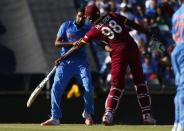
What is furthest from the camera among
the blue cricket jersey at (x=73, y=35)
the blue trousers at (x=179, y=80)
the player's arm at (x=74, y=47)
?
the blue cricket jersey at (x=73, y=35)

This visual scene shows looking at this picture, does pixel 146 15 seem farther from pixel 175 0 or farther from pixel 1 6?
pixel 1 6

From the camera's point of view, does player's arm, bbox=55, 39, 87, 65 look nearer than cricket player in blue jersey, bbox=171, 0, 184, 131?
No

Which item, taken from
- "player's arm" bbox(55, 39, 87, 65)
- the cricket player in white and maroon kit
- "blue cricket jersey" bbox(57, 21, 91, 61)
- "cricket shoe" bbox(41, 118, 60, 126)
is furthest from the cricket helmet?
"cricket shoe" bbox(41, 118, 60, 126)

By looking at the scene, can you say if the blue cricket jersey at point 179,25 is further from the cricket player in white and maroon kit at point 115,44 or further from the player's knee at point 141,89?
the player's knee at point 141,89

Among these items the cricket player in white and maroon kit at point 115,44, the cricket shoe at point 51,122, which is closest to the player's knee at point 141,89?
the cricket player in white and maroon kit at point 115,44

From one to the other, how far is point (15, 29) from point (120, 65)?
31.5 ft

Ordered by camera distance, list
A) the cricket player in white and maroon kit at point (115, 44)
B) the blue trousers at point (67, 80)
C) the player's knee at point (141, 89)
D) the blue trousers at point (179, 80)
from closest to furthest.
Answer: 1. the blue trousers at point (179, 80)
2. the cricket player in white and maroon kit at point (115, 44)
3. the player's knee at point (141, 89)
4. the blue trousers at point (67, 80)

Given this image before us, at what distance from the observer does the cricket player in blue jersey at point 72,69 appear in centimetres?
1440

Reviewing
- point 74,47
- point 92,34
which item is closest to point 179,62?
point 92,34

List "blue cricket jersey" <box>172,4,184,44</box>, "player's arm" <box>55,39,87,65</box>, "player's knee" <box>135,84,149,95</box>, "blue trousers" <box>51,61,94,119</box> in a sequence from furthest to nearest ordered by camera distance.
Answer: "blue trousers" <box>51,61,94,119</box>, "player's knee" <box>135,84,149,95</box>, "player's arm" <box>55,39,87,65</box>, "blue cricket jersey" <box>172,4,184,44</box>

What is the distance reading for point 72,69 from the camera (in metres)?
14.6

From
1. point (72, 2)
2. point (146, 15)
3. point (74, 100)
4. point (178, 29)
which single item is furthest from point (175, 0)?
point (178, 29)

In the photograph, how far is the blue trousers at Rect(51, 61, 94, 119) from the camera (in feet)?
47.1

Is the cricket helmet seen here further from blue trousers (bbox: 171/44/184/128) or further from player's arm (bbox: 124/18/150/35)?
blue trousers (bbox: 171/44/184/128)
